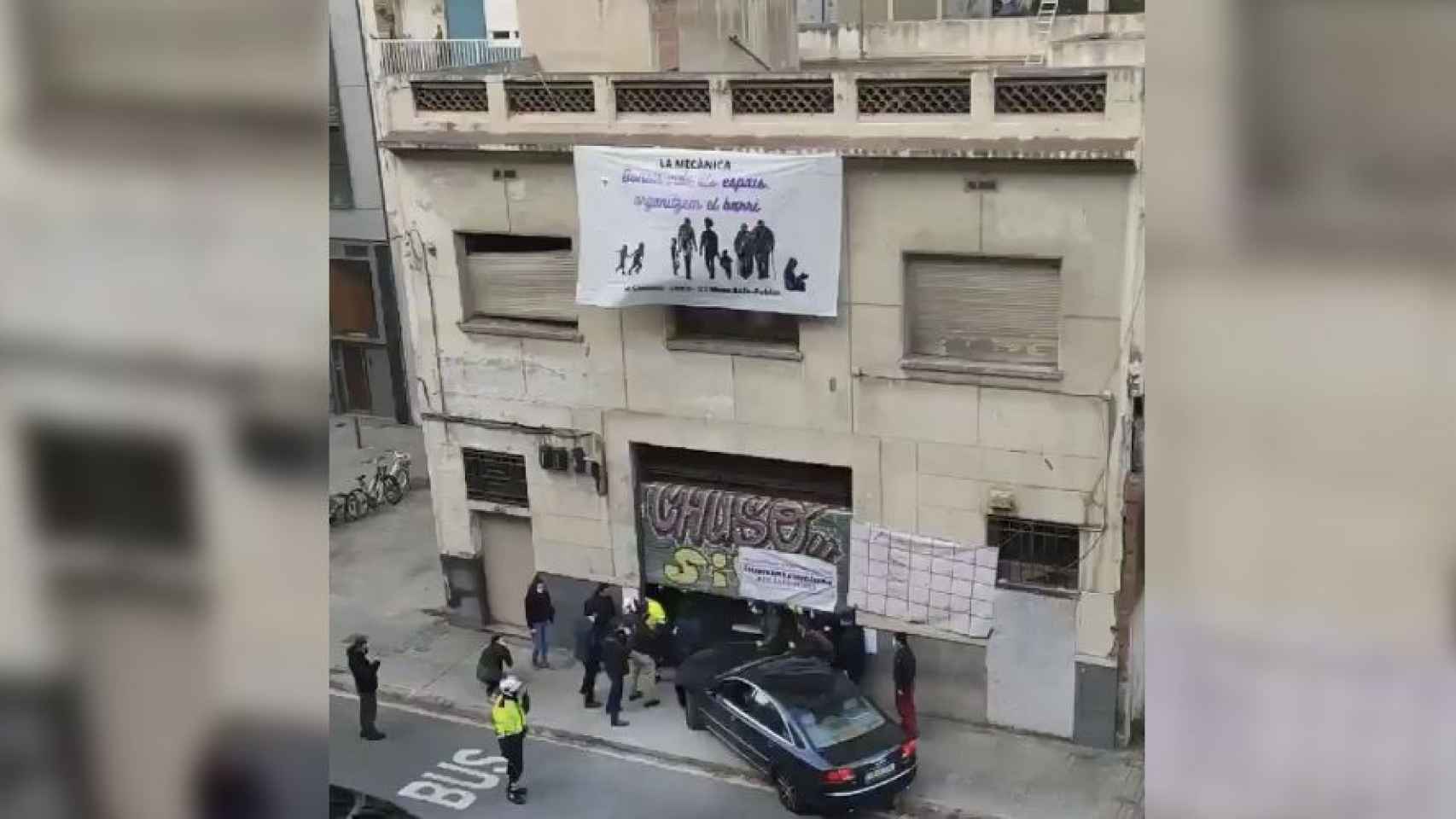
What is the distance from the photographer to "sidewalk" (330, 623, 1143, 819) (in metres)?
12.1

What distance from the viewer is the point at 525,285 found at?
1452 centimetres

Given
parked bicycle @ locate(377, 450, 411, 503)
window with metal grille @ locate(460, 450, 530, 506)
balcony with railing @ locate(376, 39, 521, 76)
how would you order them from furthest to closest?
parked bicycle @ locate(377, 450, 411, 503) < balcony with railing @ locate(376, 39, 521, 76) < window with metal grille @ locate(460, 450, 530, 506)

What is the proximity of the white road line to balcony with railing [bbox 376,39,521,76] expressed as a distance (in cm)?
958

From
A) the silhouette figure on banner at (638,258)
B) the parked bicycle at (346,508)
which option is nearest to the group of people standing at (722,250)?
the silhouette figure on banner at (638,258)

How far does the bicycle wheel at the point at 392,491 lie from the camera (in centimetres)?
2064

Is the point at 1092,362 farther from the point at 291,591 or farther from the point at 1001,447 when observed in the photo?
the point at 291,591

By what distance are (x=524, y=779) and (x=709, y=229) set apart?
600cm

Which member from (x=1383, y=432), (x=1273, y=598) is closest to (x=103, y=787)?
(x=1273, y=598)

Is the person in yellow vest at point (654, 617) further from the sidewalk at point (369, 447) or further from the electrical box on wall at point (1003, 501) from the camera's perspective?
the sidewalk at point (369, 447)

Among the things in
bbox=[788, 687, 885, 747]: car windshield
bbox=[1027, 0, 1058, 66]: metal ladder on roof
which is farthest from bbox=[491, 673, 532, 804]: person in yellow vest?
bbox=[1027, 0, 1058, 66]: metal ladder on roof

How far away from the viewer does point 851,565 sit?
13.5 meters

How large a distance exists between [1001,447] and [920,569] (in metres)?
1.65

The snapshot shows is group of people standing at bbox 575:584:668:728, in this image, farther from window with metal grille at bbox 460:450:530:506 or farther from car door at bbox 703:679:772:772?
window with metal grille at bbox 460:450:530:506

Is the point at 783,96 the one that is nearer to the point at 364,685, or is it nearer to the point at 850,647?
the point at 850,647
